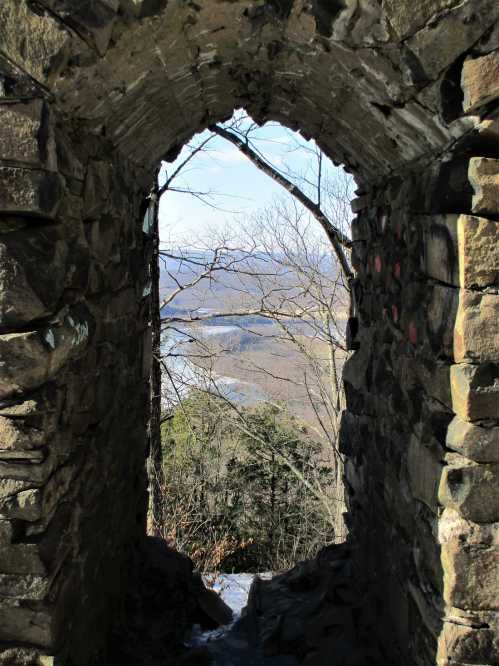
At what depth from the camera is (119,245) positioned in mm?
2664

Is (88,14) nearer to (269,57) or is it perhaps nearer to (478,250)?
(269,57)

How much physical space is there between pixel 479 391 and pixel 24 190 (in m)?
1.44

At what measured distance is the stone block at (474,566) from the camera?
1826mm

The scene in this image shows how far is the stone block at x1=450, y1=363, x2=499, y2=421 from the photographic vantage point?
5.77 feet

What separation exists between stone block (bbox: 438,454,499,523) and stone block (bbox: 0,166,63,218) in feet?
4.86

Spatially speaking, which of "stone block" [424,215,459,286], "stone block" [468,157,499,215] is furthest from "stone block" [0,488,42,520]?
"stone block" [468,157,499,215]

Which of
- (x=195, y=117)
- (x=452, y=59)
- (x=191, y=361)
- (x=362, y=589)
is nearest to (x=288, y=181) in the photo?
(x=191, y=361)

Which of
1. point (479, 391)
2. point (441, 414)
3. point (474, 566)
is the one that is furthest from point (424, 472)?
point (479, 391)

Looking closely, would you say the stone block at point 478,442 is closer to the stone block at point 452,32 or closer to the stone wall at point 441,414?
the stone wall at point 441,414

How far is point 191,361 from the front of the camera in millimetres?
9344

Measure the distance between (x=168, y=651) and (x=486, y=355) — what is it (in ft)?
7.84

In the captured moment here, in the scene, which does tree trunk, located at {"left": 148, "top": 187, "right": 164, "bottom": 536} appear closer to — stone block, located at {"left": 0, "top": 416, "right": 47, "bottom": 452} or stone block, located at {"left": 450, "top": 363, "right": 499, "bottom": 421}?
stone block, located at {"left": 0, "top": 416, "right": 47, "bottom": 452}

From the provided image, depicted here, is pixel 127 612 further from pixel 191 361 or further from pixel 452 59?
pixel 191 361

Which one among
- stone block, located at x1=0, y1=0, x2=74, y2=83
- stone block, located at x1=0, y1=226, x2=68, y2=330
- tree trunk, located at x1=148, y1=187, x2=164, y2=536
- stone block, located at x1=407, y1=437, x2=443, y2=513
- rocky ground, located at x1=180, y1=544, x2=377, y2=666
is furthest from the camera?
tree trunk, located at x1=148, y1=187, x2=164, y2=536
